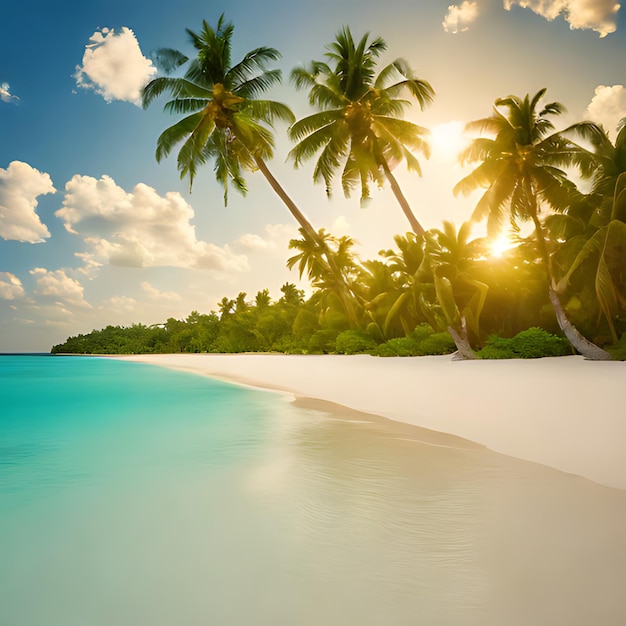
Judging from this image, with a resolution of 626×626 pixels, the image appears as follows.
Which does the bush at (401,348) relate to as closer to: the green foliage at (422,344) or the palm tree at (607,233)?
the green foliage at (422,344)

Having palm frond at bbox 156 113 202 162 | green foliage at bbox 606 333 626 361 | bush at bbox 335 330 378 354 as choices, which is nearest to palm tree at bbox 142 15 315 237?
palm frond at bbox 156 113 202 162

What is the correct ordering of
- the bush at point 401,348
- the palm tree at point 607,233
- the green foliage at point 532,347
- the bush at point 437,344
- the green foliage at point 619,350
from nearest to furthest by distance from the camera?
1. the palm tree at point 607,233
2. the green foliage at point 619,350
3. the green foliage at point 532,347
4. the bush at point 437,344
5. the bush at point 401,348

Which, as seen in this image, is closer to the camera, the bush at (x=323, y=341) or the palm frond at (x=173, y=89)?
the palm frond at (x=173, y=89)

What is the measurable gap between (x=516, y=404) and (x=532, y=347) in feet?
27.4

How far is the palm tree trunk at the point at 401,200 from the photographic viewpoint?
59.8 feet

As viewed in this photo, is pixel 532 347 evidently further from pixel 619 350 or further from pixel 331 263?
pixel 331 263

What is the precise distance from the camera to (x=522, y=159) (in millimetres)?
14125

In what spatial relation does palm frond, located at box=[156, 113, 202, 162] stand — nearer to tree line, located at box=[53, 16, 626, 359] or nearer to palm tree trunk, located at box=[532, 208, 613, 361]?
tree line, located at box=[53, 16, 626, 359]

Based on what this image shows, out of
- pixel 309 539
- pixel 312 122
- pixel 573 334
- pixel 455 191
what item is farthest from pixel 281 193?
pixel 309 539

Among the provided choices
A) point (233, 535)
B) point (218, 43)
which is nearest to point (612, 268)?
point (233, 535)

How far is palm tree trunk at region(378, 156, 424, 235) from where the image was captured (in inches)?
718

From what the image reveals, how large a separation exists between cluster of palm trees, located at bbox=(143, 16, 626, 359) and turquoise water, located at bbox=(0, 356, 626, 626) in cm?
985

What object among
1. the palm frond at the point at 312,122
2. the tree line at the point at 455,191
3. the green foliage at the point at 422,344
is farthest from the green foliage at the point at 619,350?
the palm frond at the point at 312,122

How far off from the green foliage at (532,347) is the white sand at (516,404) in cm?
269
